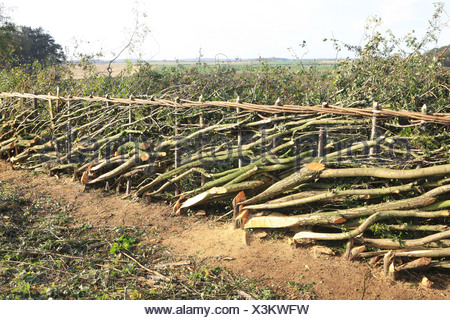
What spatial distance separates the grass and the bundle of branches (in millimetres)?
1074

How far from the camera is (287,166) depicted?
492cm

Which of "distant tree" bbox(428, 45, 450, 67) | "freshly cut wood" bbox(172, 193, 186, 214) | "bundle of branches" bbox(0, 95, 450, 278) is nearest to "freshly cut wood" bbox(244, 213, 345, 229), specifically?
"bundle of branches" bbox(0, 95, 450, 278)

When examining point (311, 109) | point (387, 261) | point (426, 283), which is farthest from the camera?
point (311, 109)

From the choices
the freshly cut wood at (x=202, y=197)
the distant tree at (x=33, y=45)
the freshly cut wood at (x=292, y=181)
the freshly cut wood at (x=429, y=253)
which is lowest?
the freshly cut wood at (x=429, y=253)

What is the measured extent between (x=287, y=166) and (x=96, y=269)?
8.45 feet

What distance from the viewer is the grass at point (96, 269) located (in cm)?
362

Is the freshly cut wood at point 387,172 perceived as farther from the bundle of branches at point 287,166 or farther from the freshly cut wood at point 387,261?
the freshly cut wood at point 387,261

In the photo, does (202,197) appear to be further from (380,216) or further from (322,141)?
(380,216)

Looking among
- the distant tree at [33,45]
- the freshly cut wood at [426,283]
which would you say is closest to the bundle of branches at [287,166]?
the freshly cut wood at [426,283]

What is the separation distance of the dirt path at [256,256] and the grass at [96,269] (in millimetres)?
219

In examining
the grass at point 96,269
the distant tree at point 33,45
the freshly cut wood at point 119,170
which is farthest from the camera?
the distant tree at point 33,45

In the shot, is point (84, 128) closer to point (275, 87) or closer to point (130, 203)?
point (130, 203)

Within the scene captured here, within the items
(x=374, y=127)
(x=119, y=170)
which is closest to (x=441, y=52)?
(x=374, y=127)

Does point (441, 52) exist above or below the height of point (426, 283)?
above
